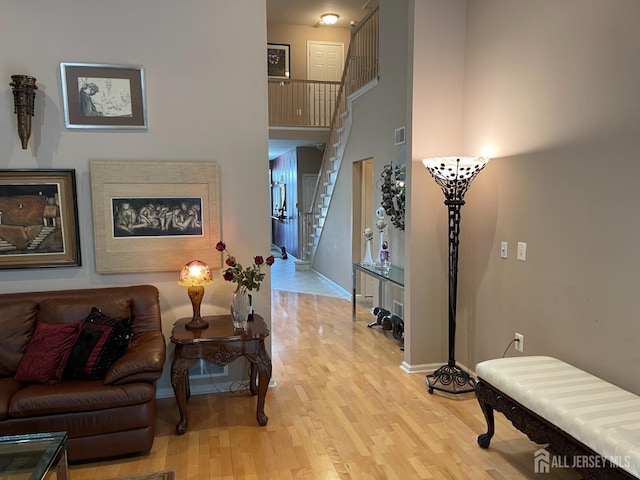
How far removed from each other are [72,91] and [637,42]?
132 inches

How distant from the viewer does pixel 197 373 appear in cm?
350

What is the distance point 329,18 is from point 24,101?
749 centimetres

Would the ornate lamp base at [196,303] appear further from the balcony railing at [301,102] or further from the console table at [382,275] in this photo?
the balcony railing at [301,102]

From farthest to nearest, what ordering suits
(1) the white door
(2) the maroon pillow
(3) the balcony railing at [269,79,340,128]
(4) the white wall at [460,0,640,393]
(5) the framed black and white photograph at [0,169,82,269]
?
(1) the white door → (3) the balcony railing at [269,79,340,128] → (5) the framed black and white photograph at [0,169,82,269] → (2) the maroon pillow → (4) the white wall at [460,0,640,393]

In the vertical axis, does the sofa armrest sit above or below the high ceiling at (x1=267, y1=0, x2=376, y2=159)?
below

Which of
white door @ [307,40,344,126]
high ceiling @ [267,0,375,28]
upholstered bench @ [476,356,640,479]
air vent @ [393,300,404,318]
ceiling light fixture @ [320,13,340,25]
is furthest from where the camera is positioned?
white door @ [307,40,344,126]

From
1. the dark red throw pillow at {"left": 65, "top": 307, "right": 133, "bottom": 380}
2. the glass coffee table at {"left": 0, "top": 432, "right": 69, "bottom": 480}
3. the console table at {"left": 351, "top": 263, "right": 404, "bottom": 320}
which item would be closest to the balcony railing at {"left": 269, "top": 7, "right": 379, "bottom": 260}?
the console table at {"left": 351, "top": 263, "right": 404, "bottom": 320}

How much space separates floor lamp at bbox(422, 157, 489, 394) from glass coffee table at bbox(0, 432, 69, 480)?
2.49 metres

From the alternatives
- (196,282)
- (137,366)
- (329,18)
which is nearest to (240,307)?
(196,282)

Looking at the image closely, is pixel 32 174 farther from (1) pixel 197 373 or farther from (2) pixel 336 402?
(2) pixel 336 402

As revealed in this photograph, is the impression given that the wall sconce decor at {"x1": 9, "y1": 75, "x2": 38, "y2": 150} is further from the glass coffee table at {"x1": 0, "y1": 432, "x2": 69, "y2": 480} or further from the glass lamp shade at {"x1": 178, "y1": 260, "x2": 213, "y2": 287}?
the glass coffee table at {"x1": 0, "y1": 432, "x2": 69, "y2": 480}

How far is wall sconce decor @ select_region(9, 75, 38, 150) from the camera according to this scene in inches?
114

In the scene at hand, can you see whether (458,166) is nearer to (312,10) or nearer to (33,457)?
(33,457)

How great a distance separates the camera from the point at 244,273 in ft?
10.4
